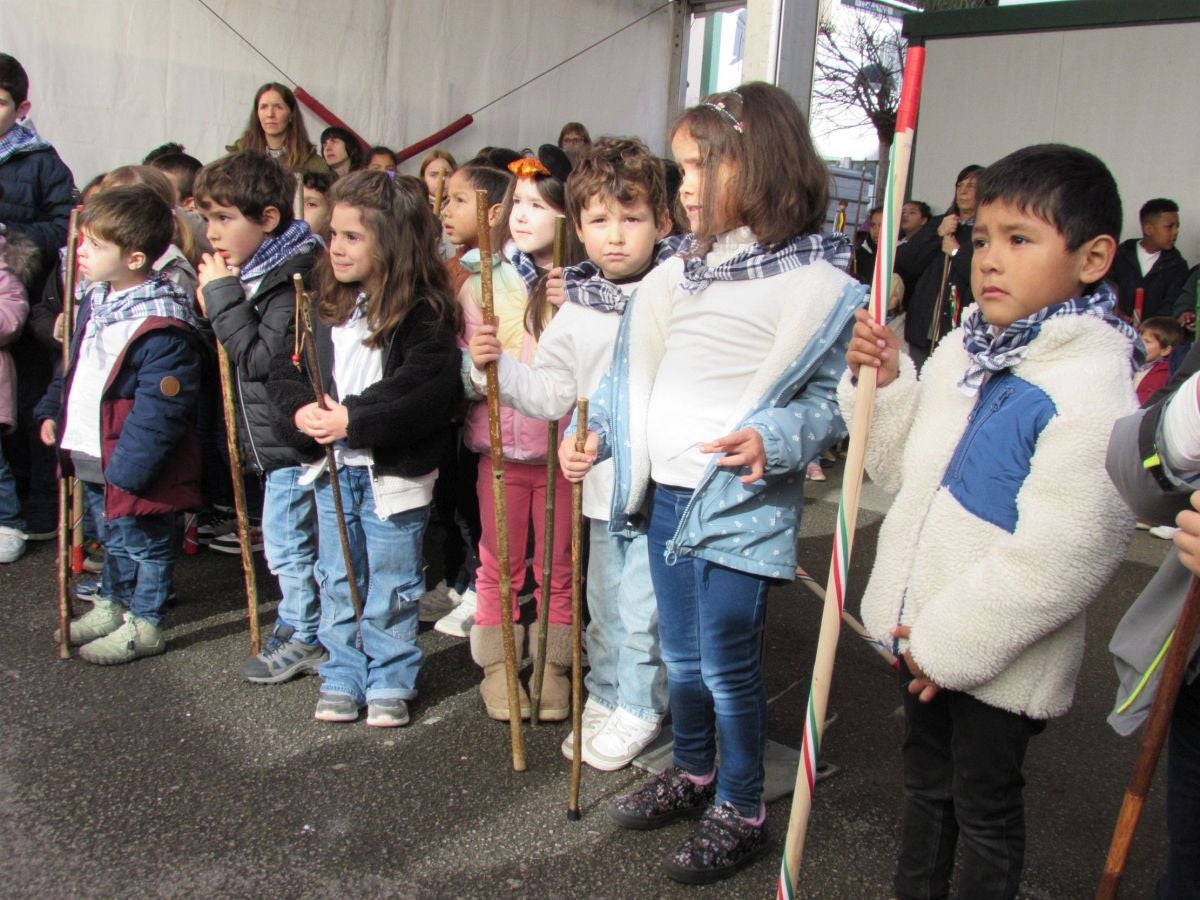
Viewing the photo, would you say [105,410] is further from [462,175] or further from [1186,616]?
[1186,616]

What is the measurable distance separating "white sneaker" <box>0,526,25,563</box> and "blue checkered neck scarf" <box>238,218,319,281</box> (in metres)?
1.99

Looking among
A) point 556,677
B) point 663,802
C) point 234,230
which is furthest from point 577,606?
point 234,230

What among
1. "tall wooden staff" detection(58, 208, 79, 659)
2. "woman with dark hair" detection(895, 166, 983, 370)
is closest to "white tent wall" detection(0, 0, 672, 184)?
"woman with dark hair" detection(895, 166, 983, 370)

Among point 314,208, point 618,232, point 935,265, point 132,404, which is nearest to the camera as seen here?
point 618,232

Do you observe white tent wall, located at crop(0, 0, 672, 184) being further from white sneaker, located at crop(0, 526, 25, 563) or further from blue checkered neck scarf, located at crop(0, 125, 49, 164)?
white sneaker, located at crop(0, 526, 25, 563)

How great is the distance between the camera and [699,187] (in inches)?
99.5

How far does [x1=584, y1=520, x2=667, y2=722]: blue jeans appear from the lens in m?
3.05

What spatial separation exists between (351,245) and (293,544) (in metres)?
1.04

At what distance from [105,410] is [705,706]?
2.27 m

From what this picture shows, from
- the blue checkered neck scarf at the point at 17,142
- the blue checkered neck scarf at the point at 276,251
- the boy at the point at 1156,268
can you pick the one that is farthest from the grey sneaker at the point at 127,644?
the boy at the point at 1156,268

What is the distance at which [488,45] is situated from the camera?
26.3 ft

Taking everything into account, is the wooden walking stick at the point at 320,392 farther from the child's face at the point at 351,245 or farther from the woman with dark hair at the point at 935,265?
the woman with dark hair at the point at 935,265

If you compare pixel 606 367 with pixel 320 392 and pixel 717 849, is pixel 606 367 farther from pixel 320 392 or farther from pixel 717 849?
pixel 717 849

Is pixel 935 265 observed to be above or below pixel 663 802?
above
